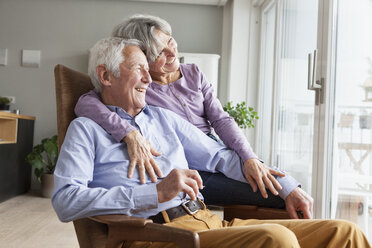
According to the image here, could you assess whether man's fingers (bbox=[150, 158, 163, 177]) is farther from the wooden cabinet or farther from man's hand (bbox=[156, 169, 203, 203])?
the wooden cabinet

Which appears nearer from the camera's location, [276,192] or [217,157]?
[276,192]

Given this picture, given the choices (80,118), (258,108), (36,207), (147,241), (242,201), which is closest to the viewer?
(147,241)

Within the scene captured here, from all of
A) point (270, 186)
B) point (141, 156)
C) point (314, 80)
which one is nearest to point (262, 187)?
point (270, 186)

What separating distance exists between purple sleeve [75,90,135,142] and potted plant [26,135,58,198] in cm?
343

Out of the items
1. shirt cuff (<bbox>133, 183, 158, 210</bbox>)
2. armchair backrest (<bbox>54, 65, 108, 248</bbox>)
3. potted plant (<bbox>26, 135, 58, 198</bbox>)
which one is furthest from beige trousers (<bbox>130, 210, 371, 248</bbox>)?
potted plant (<bbox>26, 135, 58, 198</bbox>)

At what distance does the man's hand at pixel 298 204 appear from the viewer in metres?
1.48

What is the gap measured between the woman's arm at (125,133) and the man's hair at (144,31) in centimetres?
33

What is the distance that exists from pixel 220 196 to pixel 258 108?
3.22 metres

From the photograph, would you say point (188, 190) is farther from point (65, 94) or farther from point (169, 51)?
point (169, 51)

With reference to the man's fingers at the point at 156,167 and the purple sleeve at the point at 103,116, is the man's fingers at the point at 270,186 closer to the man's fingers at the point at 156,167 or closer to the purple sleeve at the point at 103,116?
the man's fingers at the point at 156,167

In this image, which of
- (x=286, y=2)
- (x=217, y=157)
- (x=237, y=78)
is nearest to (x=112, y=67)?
(x=217, y=157)

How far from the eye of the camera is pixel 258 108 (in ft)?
15.5

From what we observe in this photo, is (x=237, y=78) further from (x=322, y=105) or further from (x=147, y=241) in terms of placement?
(x=147, y=241)

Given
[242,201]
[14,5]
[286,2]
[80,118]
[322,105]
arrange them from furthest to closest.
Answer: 1. [14,5]
2. [286,2]
3. [322,105]
4. [242,201]
5. [80,118]
